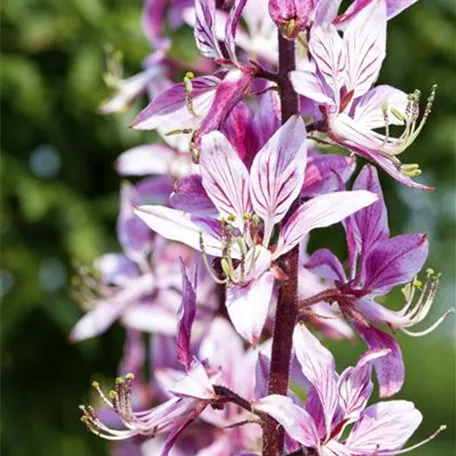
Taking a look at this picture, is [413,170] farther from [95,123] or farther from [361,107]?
[95,123]

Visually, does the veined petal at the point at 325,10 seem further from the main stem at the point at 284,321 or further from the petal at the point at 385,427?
the petal at the point at 385,427

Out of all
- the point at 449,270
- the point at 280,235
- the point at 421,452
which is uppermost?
the point at 280,235

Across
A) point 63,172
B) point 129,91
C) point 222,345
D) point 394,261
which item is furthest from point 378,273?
point 63,172

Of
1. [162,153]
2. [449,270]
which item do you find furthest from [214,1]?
[449,270]

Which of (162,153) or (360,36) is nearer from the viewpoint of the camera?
(360,36)

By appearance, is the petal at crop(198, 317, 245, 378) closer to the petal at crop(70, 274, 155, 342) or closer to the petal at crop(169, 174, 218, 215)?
the petal at crop(70, 274, 155, 342)

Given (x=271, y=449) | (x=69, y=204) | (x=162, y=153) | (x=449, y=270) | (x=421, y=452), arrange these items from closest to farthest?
1. (x=271, y=449)
2. (x=162, y=153)
3. (x=69, y=204)
4. (x=449, y=270)
5. (x=421, y=452)

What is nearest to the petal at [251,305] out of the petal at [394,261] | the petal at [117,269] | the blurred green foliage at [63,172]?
the petal at [394,261]

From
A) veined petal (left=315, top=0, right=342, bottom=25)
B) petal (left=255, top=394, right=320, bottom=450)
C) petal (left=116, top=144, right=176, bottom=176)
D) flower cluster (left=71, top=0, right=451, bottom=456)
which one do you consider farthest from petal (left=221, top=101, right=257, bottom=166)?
petal (left=116, top=144, right=176, bottom=176)
